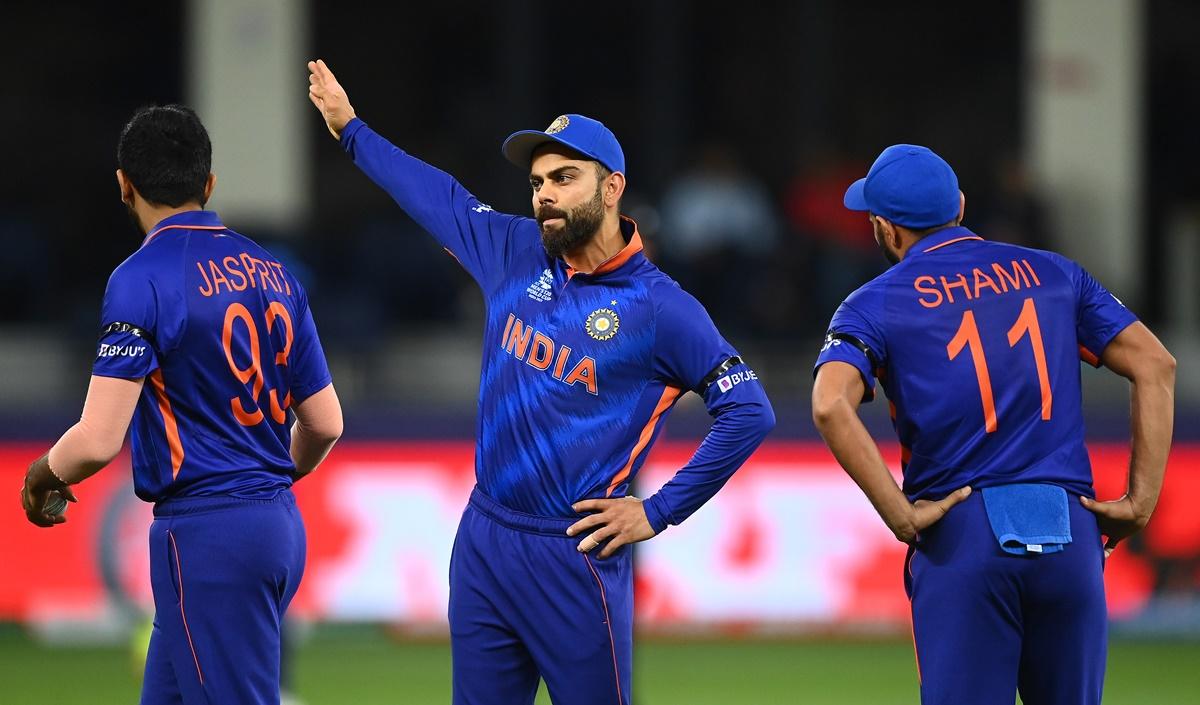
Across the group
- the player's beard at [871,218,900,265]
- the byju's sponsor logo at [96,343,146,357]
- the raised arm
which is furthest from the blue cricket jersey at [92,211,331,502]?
the player's beard at [871,218,900,265]

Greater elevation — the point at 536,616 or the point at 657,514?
the point at 657,514

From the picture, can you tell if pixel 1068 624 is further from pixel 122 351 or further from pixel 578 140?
pixel 122 351

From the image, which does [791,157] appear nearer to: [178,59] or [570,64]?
[570,64]

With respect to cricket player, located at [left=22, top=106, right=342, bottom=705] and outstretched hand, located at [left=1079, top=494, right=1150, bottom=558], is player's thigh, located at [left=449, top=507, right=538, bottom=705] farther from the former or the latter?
outstretched hand, located at [left=1079, top=494, right=1150, bottom=558]

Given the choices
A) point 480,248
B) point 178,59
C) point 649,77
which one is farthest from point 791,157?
point 480,248

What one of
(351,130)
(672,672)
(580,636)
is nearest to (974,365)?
(580,636)

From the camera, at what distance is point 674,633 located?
1107 centimetres

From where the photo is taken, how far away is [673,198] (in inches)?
574

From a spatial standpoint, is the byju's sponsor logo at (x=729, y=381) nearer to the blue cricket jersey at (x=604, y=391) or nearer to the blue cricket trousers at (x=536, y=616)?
the blue cricket jersey at (x=604, y=391)

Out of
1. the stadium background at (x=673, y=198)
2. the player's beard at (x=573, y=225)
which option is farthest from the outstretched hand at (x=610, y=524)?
the stadium background at (x=673, y=198)

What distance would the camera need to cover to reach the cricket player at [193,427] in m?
4.89

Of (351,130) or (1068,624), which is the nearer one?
(1068,624)

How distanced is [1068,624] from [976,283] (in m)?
1.00

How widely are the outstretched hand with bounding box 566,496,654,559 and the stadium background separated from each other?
231 inches
